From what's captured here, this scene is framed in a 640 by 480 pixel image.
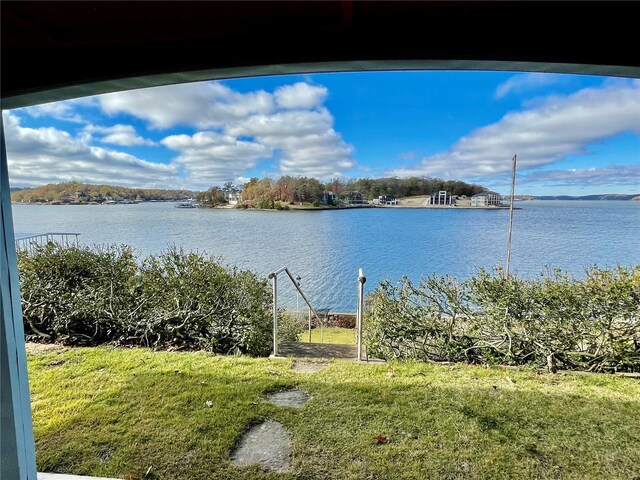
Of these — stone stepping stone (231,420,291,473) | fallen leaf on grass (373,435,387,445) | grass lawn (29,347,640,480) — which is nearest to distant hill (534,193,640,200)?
grass lawn (29,347,640,480)

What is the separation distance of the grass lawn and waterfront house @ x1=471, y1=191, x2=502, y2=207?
1921 mm

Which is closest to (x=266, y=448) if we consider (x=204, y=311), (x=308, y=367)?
(x=308, y=367)

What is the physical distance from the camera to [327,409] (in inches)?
94.6

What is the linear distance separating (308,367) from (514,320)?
198 cm

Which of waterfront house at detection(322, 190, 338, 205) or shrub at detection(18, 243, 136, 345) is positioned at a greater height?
waterfront house at detection(322, 190, 338, 205)

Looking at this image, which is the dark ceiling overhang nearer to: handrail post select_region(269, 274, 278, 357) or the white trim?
the white trim

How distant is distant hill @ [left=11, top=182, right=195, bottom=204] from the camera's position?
420 centimetres

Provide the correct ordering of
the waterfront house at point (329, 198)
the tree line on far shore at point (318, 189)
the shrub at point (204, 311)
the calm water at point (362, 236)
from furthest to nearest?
the waterfront house at point (329, 198), the tree line on far shore at point (318, 189), the shrub at point (204, 311), the calm water at point (362, 236)

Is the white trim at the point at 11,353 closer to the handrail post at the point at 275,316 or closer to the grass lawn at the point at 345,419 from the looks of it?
the grass lawn at the point at 345,419

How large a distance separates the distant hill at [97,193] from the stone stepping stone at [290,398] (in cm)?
334

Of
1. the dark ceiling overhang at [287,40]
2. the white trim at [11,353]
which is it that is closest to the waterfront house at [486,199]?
the dark ceiling overhang at [287,40]

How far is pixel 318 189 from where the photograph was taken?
480 centimetres

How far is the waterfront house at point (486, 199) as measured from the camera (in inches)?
153

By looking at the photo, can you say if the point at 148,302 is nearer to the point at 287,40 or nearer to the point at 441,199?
the point at 287,40
